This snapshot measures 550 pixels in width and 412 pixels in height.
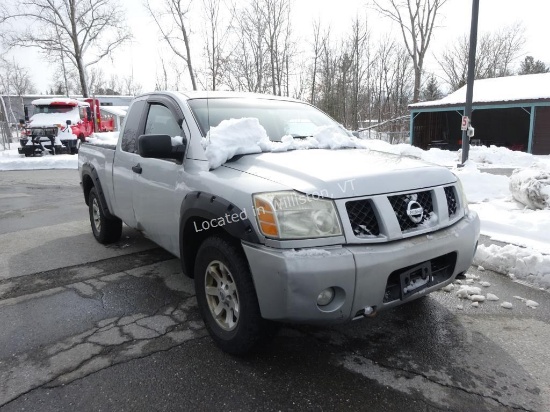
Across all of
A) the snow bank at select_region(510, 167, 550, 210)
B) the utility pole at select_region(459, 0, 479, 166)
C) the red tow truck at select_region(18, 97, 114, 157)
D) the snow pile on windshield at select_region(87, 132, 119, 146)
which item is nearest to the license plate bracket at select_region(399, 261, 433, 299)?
the snow pile on windshield at select_region(87, 132, 119, 146)

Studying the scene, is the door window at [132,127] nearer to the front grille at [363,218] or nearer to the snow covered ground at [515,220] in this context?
the snow covered ground at [515,220]

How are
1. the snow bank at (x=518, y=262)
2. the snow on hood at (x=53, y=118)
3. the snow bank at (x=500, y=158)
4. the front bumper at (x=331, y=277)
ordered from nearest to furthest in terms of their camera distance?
the front bumper at (x=331, y=277), the snow bank at (x=518, y=262), the snow bank at (x=500, y=158), the snow on hood at (x=53, y=118)

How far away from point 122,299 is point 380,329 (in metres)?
2.32

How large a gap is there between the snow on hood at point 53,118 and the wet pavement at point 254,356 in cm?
1833

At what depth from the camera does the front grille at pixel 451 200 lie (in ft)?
9.74

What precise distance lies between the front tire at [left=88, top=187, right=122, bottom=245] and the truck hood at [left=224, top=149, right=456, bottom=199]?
299 cm

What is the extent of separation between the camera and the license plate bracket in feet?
8.21

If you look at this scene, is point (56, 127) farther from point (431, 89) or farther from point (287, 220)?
point (431, 89)

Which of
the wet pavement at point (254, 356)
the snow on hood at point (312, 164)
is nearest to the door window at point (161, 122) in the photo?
the snow on hood at point (312, 164)

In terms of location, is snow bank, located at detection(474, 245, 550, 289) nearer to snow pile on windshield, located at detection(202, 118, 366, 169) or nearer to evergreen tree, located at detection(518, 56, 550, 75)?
snow pile on windshield, located at detection(202, 118, 366, 169)

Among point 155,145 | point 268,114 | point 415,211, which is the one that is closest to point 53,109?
A: point 268,114

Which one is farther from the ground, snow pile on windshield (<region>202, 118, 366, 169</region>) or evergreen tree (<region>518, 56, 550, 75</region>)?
evergreen tree (<region>518, 56, 550, 75</region>)

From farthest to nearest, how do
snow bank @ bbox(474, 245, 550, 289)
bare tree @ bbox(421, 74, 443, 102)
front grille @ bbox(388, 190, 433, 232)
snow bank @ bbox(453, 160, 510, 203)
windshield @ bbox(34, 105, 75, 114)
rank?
bare tree @ bbox(421, 74, 443, 102)
windshield @ bbox(34, 105, 75, 114)
snow bank @ bbox(453, 160, 510, 203)
snow bank @ bbox(474, 245, 550, 289)
front grille @ bbox(388, 190, 433, 232)

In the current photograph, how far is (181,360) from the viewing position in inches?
109
